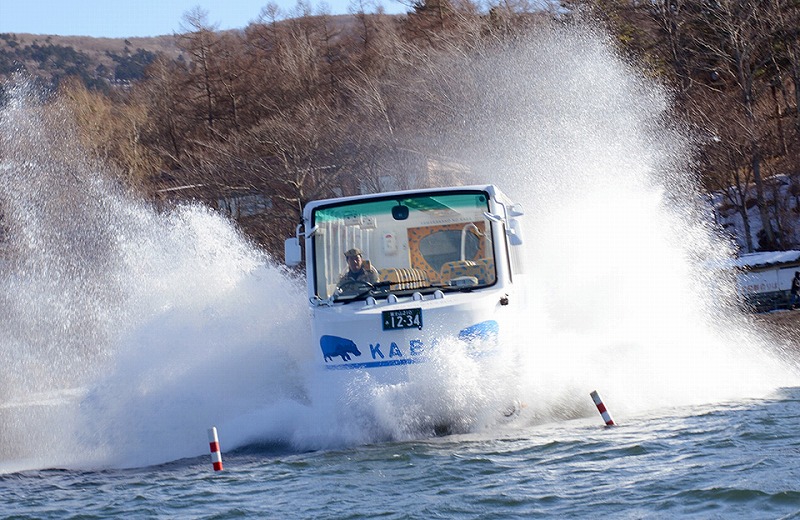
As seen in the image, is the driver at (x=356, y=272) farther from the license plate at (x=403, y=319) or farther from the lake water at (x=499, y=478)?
the lake water at (x=499, y=478)

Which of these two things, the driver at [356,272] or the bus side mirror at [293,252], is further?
the bus side mirror at [293,252]

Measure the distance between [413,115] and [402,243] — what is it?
1016 inches

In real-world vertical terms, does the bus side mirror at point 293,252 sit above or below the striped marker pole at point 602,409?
above

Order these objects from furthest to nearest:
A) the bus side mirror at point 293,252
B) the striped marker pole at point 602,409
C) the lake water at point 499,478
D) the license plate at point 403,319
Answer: the bus side mirror at point 293,252 → the license plate at point 403,319 → the striped marker pole at point 602,409 → the lake water at point 499,478

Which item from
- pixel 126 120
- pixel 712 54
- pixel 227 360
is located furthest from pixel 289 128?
pixel 227 360

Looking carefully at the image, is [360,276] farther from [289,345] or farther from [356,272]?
[289,345]

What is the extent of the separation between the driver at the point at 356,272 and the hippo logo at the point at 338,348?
0.77 metres

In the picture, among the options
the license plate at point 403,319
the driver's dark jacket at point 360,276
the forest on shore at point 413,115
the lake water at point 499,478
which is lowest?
the lake water at point 499,478

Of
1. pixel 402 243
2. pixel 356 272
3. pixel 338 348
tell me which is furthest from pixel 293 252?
pixel 338 348

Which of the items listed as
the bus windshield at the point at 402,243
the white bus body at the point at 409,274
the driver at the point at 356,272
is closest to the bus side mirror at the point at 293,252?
the white bus body at the point at 409,274

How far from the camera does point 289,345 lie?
1273 cm

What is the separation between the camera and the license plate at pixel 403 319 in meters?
10.9

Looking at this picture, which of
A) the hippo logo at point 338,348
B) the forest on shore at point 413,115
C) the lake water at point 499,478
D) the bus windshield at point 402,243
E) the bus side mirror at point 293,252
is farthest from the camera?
the forest on shore at point 413,115

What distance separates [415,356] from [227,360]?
116 inches
